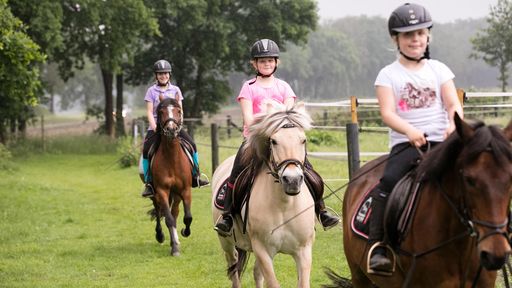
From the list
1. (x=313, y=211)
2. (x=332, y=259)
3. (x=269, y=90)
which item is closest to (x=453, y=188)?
(x=313, y=211)

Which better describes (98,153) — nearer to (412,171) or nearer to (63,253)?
(63,253)

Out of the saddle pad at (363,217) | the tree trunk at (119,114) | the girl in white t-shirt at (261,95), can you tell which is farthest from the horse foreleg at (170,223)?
the tree trunk at (119,114)

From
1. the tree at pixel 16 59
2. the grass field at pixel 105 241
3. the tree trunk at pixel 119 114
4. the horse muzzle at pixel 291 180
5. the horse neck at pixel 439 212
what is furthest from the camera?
the tree trunk at pixel 119 114

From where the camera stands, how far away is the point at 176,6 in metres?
38.4

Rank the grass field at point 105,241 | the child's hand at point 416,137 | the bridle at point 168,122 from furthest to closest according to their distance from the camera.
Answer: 1. the bridle at point 168,122
2. the grass field at point 105,241
3. the child's hand at point 416,137

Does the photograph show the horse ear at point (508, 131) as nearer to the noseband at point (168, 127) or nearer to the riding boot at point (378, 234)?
the riding boot at point (378, 234)

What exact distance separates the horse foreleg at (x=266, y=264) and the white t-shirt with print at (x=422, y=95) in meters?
2.42

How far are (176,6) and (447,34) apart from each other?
409 feet

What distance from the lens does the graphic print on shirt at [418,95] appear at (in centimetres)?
510

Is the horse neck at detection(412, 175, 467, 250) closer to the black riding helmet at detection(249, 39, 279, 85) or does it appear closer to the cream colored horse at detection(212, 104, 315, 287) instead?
the cream colored horse at detection(212, 104, 315, 287)

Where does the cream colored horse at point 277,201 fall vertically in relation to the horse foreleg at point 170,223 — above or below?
above

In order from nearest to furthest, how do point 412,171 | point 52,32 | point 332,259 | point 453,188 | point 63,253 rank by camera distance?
point 453,188, point 412,171, point 332,259, point 63,253, point 52,32

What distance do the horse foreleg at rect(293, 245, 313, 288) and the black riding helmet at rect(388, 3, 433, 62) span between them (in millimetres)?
2607

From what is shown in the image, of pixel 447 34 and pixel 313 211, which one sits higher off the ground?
pixel 447 34
